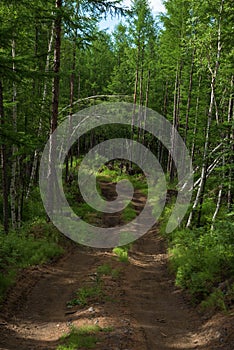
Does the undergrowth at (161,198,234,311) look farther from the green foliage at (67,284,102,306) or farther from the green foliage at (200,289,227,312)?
the green foliage at (67,284,102,306)

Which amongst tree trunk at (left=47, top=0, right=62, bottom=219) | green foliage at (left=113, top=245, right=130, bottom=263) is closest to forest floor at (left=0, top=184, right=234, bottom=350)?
green foliage at (left=113, top=245, right=130, bottom=263)

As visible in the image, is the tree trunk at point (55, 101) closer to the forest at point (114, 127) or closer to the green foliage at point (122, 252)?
the forest at point (114, 127)

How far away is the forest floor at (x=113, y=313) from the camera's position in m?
7.55

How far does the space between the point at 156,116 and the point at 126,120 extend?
19.4ft

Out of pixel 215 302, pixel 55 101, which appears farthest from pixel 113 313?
pixel 55 101

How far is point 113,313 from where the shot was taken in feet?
28.7

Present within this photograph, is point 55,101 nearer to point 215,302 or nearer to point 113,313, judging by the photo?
point 113,313

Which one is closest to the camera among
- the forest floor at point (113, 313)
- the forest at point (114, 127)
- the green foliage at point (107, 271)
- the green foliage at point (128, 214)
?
the forest floor at point (113, 313)

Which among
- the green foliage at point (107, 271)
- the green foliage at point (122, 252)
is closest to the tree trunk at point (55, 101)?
the green foliage at point (122, 252)

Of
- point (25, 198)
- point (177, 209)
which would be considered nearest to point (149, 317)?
point (177, 209)

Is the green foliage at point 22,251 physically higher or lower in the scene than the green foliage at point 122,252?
higher

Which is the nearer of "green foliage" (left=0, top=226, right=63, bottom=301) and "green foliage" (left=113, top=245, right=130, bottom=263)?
"green foliage" (left=0, top=226, right=63, bottom=301)

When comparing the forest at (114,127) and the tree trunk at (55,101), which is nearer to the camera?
the forest at (114,127)

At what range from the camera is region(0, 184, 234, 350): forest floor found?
755 cm
